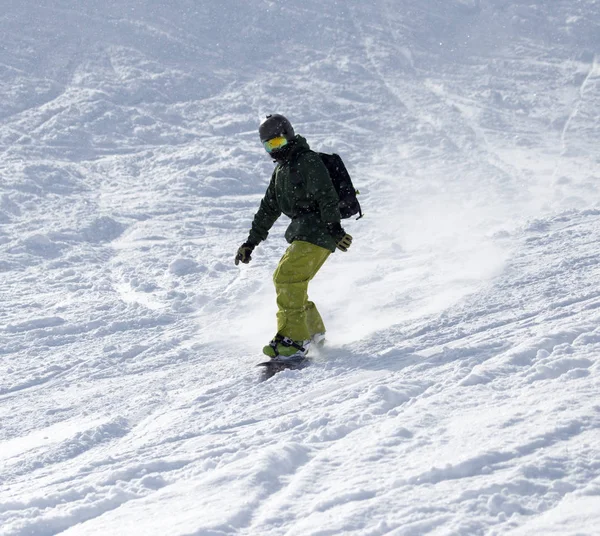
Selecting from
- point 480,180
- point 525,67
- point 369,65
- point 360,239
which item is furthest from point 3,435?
point 525,67

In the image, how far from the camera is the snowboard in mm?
5352

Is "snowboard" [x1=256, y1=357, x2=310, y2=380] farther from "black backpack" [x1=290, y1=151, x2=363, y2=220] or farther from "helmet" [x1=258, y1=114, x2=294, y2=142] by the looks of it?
"helmet" [x1=258, y1=114, x2=294, y2=142]

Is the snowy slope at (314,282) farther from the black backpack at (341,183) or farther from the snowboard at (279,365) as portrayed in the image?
the black backpack at (341,183)

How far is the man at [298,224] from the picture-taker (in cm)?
543

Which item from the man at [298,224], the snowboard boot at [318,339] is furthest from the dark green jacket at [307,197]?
the snowboard boot at [318,339]

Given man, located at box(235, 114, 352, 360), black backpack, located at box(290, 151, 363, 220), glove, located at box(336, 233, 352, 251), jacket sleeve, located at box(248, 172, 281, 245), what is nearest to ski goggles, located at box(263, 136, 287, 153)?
man, located at box(235, 114, 352, 360)

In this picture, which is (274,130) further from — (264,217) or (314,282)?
(314,282)

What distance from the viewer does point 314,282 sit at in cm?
798

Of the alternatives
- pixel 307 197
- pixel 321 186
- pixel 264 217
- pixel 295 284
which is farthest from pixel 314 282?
pixel 321 186

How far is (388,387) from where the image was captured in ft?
14.4

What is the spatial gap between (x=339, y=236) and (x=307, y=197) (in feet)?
1.10

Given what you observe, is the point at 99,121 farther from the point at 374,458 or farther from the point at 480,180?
the point at 374,458

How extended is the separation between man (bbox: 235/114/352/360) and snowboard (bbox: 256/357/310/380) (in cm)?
6

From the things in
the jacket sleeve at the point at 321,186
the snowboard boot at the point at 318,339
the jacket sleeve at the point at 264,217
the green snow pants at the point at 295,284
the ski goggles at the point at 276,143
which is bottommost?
the snowboard boot at the point at 318,339
